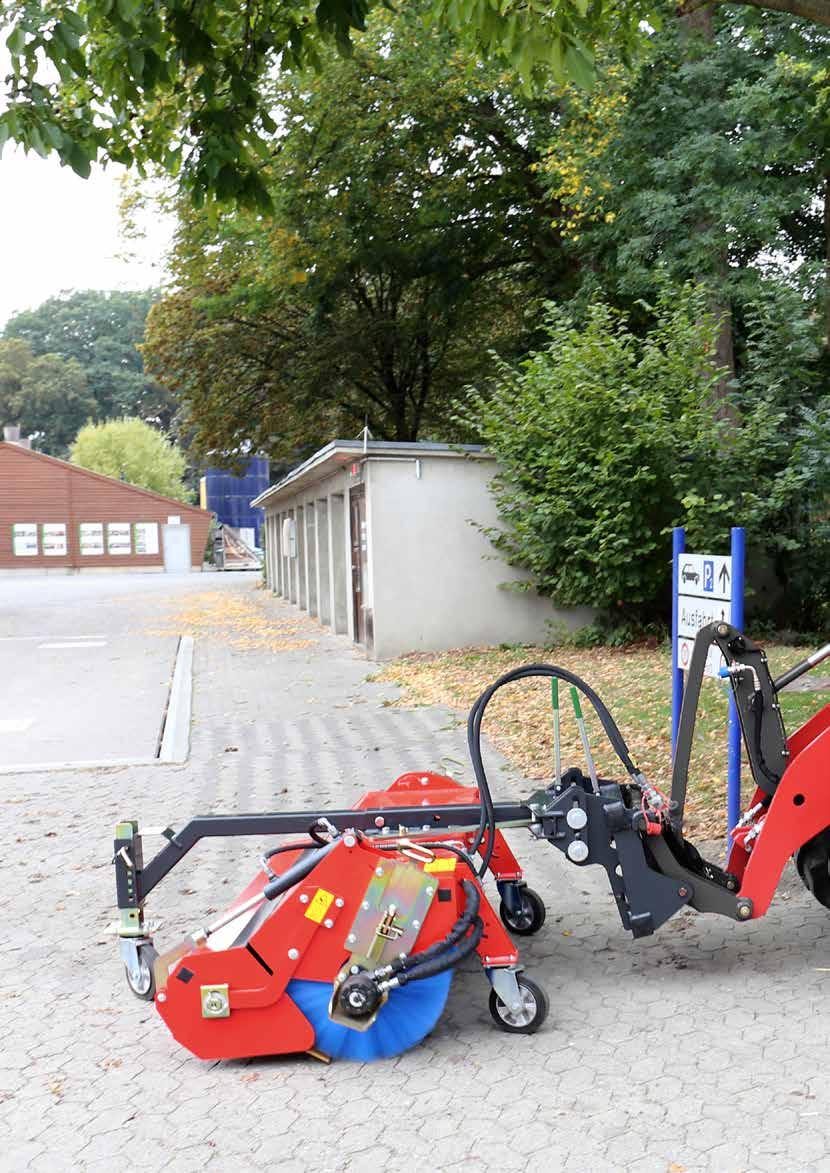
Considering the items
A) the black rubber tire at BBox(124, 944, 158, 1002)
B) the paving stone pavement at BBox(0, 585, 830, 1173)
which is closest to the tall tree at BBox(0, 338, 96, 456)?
the paving stone pavement at BBox(0, 585, 830, 1173)

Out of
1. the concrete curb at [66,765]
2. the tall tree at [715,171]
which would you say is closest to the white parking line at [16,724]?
the concrete curb at [66,765]

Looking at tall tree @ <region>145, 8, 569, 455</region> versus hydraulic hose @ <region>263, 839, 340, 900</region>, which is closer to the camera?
hydraulic hose @ <region>263, 839, 340, 900</region>

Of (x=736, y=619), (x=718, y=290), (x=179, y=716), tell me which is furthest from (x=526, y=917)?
(x=718, y=290)

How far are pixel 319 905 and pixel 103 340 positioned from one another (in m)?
103

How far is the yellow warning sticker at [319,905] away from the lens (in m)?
3.85

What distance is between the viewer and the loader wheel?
4.76 metres

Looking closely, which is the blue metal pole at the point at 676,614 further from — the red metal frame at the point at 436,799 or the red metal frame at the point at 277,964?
the red metal frame at the point at 277,964

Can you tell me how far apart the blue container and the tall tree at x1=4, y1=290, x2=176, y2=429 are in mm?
14923

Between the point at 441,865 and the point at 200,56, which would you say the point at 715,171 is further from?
the point at 441,865

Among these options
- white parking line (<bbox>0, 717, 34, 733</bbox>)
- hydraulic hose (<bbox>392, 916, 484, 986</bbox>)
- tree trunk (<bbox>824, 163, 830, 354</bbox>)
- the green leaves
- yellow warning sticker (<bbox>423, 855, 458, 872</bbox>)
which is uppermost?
tree trunk (<bbox>824, 163, 830, 354</bbox>)

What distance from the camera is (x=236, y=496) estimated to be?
86938 millimetres

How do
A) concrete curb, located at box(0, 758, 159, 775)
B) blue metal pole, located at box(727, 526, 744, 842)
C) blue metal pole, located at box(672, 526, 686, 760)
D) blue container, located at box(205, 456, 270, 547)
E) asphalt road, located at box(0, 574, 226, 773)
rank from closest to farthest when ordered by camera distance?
1. blue metal pole, located at box(727, 526, 744, 842)
2. blue metal pole, located at box(672, 526, 686, 760)
3. concrete curb, located at box(0, 758, 159, 775)
4. asphalt road, located at box(0, 574, 226, 773)
5. blue container, located at box(205, 456, 270, 547)

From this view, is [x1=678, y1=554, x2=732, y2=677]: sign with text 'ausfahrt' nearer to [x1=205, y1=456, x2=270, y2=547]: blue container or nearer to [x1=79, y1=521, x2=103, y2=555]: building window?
[x1=79, y1=521, x2=103, y2=555]: building window

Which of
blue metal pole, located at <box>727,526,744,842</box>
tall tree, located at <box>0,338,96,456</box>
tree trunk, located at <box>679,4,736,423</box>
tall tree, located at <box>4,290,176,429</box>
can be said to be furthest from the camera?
tall tree, located at <box>4,290,176,429</box>
